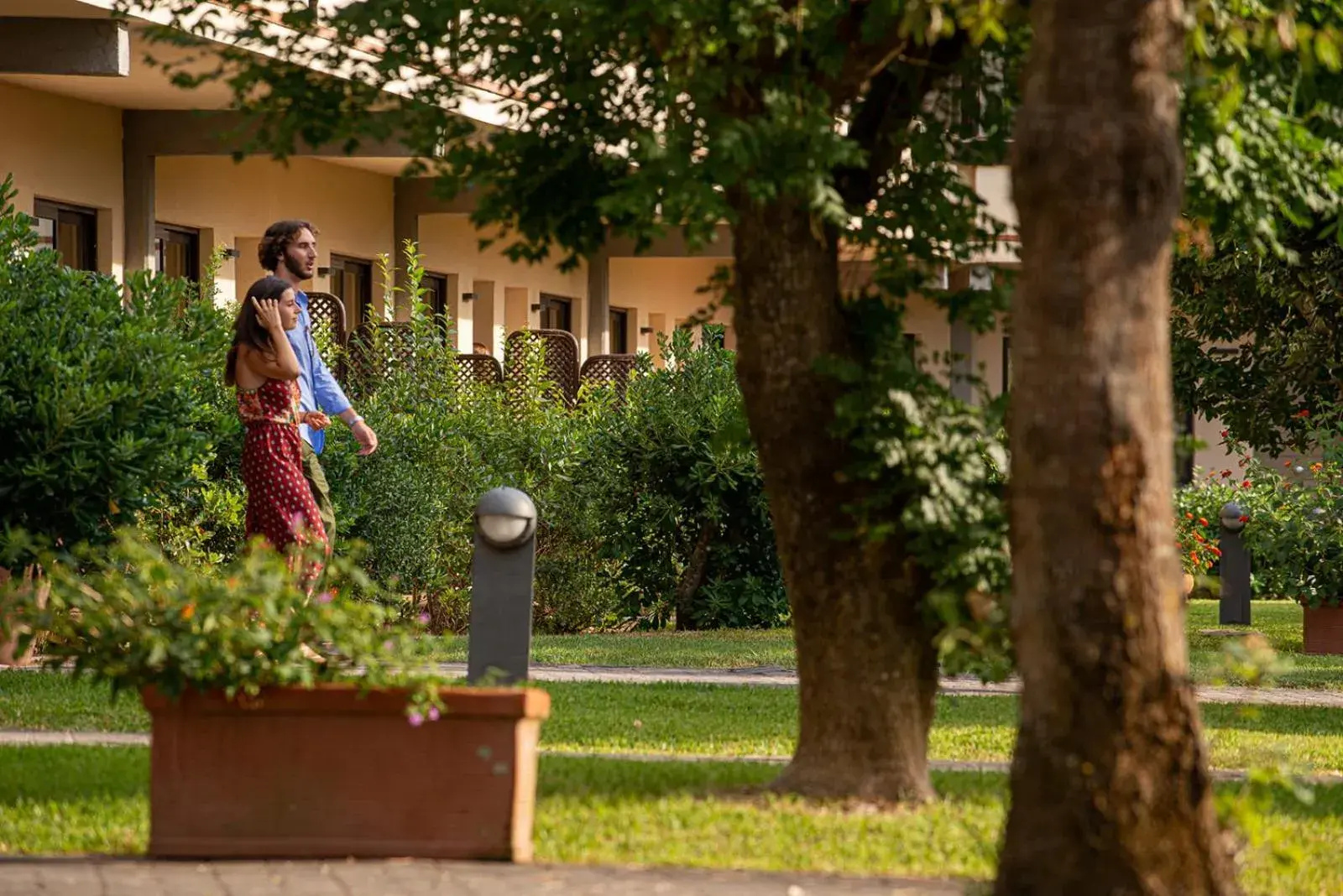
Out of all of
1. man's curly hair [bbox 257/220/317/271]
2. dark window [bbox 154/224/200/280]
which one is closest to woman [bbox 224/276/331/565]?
man's curly hair [bbox 257/220/317/271]

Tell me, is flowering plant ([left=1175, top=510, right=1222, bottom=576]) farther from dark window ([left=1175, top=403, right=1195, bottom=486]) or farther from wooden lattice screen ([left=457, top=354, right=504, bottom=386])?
wooden lattice screen ([left=457, top=354, right=504, bottom=386])

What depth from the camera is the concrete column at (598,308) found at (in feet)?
93.4

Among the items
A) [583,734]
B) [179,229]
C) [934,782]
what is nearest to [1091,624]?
[934,782]

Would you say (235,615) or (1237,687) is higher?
(235,615)

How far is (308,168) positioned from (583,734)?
1391cm

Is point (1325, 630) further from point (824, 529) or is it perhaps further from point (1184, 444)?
point (1184, 444)

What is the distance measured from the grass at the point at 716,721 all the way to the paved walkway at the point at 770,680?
0.37 metres

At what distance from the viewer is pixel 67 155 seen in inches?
735

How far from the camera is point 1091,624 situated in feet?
17.2

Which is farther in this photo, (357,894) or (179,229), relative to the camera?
(179,229)

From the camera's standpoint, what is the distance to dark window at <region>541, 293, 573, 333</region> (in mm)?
29312

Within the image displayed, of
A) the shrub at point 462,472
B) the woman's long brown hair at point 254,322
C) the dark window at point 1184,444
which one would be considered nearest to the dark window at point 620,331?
the dark window at point 1184,444

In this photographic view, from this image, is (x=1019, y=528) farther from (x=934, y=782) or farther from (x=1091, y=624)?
(x=934, y=782)

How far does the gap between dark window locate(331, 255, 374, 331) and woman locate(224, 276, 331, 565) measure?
1364cm
